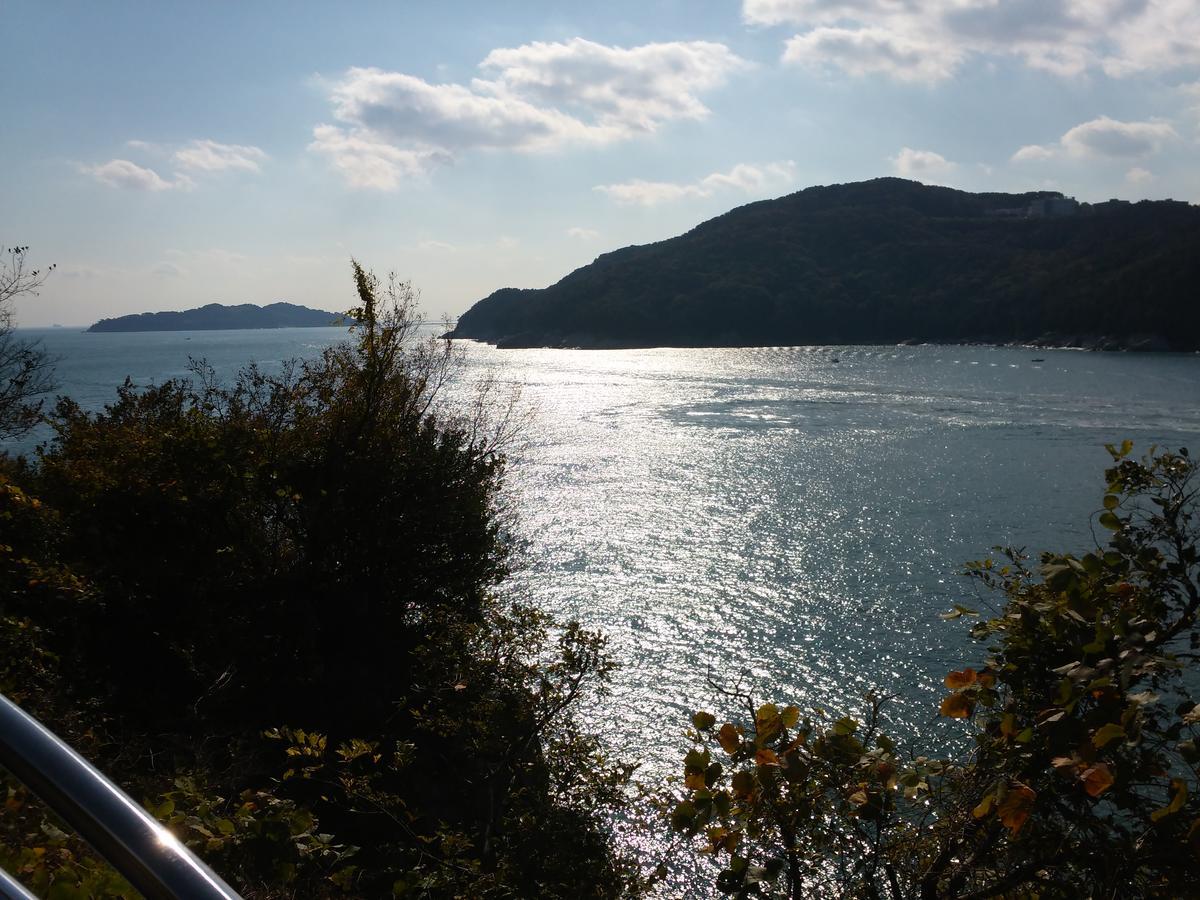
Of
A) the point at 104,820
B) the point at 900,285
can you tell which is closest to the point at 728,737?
the point at 104,820

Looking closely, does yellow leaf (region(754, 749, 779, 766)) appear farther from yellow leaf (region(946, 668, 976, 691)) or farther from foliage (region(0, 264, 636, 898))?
foliage (region(0, 264, 636, 898))

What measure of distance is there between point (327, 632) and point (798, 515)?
26840mm

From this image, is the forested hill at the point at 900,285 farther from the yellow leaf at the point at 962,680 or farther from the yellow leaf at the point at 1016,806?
the yellow leaf at the point at 1016,806

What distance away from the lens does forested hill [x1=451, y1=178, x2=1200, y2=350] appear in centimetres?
12081

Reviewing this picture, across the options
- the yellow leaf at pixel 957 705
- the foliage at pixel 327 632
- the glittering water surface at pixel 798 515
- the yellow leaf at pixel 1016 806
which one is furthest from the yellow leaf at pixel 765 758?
the foliage at pixel 327 632

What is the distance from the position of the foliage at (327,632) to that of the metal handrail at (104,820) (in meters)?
5.04

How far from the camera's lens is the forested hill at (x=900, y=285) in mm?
120812

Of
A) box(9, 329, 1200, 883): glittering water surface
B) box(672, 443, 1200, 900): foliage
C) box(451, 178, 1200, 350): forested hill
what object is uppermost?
box(451, 178, 1200, 350): forested hill

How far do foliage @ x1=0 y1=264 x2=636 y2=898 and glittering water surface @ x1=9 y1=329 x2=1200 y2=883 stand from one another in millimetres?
4378

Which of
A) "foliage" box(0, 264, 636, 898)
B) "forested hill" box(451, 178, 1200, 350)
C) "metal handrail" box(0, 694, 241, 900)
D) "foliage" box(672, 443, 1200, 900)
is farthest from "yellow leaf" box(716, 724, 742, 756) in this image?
"forested hill" box(451, 178, 1200, 350)

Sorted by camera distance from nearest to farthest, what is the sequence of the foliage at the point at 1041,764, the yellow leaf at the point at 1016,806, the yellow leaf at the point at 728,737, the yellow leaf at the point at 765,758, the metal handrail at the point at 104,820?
1. the metal handrail at the point at 104,820
2. the yellow leaf at the point at 1016,806
3. the foliage at the point at 1041,764
4. the yellow leaf at the point at 728,737
5. the yellow leaf at the point at 765,758

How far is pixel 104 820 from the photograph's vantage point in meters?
1.14

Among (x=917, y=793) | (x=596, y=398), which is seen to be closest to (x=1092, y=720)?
(x=917, y=793)

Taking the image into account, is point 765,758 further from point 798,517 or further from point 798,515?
point 798,515
